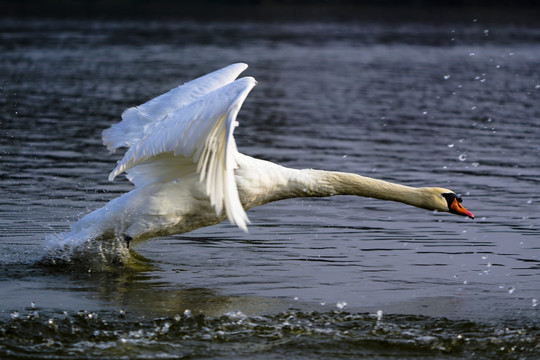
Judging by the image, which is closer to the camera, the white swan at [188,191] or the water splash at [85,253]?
the white swan at [188,191]

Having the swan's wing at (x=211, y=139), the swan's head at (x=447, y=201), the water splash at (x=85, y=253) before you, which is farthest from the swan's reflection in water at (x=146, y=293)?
the swan's head at (x=447, y=201)

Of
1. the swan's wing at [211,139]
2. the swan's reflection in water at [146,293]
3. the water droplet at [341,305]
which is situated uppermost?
the swan's wing at [211,139]

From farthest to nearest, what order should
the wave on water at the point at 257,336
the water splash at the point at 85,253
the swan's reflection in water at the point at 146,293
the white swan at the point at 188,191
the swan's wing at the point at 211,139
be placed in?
the water splash at the point at 85,253 → the white swan at the point at 188,191 → the swan's reflection in water at the point at 146,293 → the swan's wing at the point at 211,139 → the wave on water at the point at 257,336

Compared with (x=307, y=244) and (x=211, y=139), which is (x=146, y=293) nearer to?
(x=211, y=139)

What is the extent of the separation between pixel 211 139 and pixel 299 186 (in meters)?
1.63

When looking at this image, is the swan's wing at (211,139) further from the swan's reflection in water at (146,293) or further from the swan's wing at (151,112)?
the swan's wing at (151,112)

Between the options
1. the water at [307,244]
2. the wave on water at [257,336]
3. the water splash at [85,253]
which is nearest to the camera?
the wave on water at [257,336]

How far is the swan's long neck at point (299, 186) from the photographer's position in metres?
9.43

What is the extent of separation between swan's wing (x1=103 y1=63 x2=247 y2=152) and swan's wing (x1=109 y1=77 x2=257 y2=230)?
5.59 feet

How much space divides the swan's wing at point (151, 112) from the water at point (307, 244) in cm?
123

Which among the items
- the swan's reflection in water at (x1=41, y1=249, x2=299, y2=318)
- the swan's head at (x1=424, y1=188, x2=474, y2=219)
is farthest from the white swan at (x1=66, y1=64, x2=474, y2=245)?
the swan's reflection in water at (x1=41, y1=249, x2=299, y2=318)

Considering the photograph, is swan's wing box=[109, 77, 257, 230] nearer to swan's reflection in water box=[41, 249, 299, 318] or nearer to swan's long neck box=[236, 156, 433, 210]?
swan's long neck box=[236, 156, 433, 210]

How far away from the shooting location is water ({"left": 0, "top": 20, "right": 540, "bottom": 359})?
807cm

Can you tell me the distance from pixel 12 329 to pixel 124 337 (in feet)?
3.12
